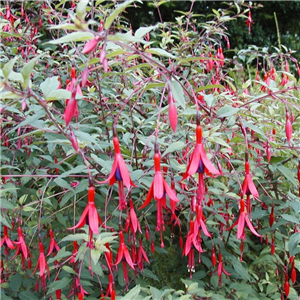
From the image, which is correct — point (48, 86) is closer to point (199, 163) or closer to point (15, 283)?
point (199, 163)

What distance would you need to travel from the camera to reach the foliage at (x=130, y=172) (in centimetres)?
58

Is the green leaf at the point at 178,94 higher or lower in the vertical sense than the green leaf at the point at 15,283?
higher

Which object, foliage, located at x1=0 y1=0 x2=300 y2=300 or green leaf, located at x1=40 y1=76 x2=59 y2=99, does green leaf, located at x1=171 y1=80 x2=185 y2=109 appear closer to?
foliage, located at x1=0 y1=0 x2=300 y2=300

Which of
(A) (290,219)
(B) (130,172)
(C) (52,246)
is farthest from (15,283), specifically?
(A) (290,219)

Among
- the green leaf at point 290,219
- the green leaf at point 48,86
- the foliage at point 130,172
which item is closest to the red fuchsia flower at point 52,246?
the foliage at point 130,172

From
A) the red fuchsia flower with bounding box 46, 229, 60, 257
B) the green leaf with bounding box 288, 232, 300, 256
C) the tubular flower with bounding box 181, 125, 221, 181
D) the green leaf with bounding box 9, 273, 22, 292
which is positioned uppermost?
the tubular flower with bounding box 181, 125, 221, 181

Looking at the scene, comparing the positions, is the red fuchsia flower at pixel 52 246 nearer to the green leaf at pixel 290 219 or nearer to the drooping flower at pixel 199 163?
the drooping flower at pixel 199 163

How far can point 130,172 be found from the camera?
76cm

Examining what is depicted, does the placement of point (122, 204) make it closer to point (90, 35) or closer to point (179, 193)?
point (90, 35)

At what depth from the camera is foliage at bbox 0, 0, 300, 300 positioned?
58 cm

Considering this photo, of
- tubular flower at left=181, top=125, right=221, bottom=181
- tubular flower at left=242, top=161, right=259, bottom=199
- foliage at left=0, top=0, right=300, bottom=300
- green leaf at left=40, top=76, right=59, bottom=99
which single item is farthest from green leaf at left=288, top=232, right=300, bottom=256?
green leaf at left=40, top=76, right=59, bottom=99

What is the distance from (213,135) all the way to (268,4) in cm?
480

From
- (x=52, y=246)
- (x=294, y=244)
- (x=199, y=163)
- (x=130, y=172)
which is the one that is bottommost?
(x=294, y=244)

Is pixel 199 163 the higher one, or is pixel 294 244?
pixel 199 163
